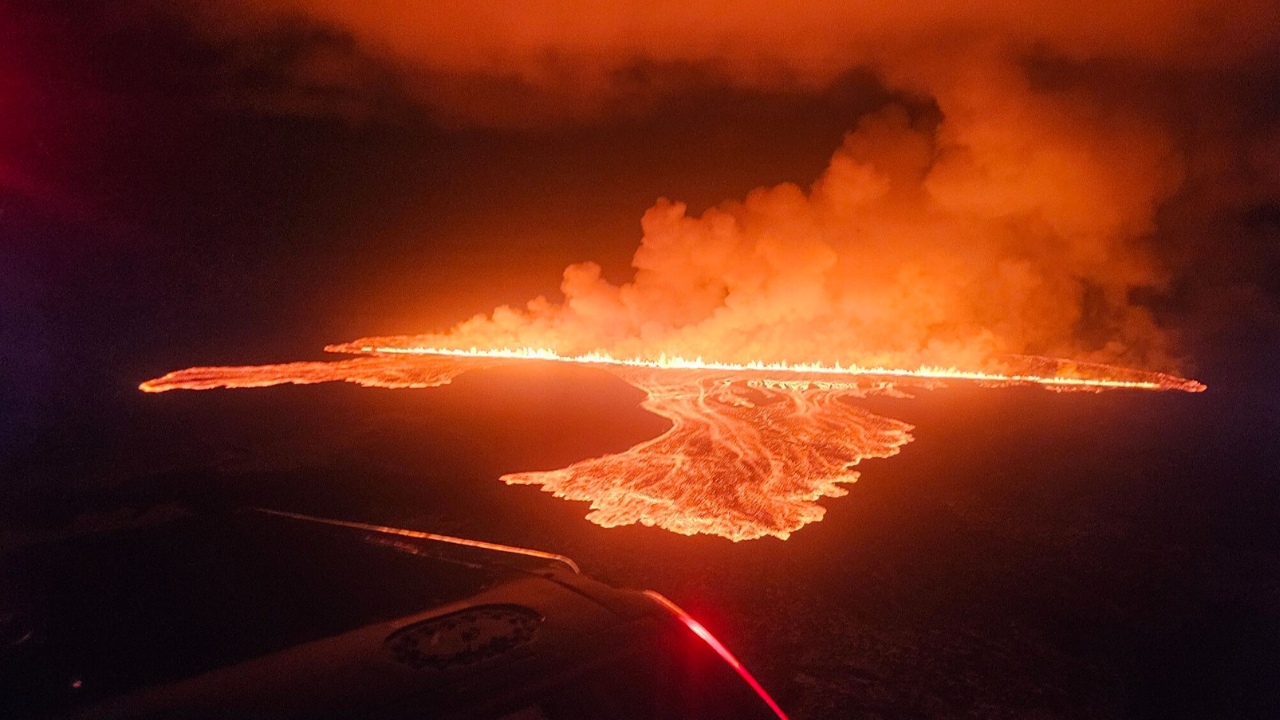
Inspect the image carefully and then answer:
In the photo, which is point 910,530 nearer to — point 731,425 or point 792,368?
point 731,425

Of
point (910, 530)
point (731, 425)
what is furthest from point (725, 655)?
point (731, 425)

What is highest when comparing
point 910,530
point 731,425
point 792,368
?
point 792,368

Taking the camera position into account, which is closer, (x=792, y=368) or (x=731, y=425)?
(x=731, y=425)

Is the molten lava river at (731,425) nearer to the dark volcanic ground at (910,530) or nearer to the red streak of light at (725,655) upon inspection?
the dark volcanic ground at (910,530)

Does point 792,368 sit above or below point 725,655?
above

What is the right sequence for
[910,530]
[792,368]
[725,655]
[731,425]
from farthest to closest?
[792,368] < [731,425] < [910,530] < [725,655]

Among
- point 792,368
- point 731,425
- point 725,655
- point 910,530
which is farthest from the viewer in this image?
point 792,368
